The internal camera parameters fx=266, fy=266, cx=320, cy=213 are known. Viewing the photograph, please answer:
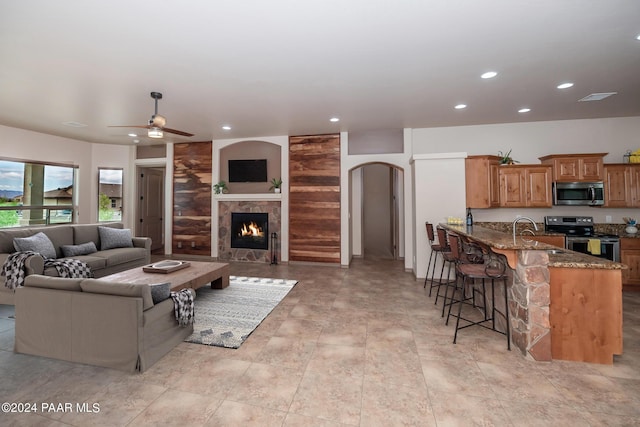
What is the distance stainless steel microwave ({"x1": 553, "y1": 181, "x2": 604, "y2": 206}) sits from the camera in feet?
15.0

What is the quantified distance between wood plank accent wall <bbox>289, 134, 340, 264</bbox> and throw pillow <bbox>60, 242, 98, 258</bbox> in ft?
12.0

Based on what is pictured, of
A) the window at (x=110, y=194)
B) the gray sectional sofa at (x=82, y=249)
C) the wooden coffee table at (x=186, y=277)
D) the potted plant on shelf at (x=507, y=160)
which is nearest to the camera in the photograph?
the wooden coffee table at (x=186, y=277)

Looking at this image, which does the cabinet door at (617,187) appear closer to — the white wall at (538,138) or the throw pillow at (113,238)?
the white wall at (538,138)

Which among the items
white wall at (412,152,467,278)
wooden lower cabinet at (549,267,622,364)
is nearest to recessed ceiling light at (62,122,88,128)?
white wall at (412,152,467,278)

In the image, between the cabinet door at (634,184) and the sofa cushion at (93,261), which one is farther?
the cabinet door at (634,184)

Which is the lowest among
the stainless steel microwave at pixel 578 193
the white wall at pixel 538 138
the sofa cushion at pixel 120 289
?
the sofa cushion at pixel 120 289

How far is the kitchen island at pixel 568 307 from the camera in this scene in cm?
Result: 233

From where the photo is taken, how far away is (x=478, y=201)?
4762 millimetres

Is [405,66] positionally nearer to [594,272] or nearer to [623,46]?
[623,46]

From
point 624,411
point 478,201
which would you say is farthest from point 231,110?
point 624,411

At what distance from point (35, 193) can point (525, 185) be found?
10141 mm

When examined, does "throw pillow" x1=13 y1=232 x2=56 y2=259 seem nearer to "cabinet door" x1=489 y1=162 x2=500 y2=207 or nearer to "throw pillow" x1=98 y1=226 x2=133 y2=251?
"throw pillow" x1=98 y1=226 x2=133 y2=251

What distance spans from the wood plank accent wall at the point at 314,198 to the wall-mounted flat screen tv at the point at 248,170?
2.49 feet

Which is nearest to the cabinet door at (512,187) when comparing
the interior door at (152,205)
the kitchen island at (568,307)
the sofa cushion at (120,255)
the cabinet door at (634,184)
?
the cabinet door at (634,184)
